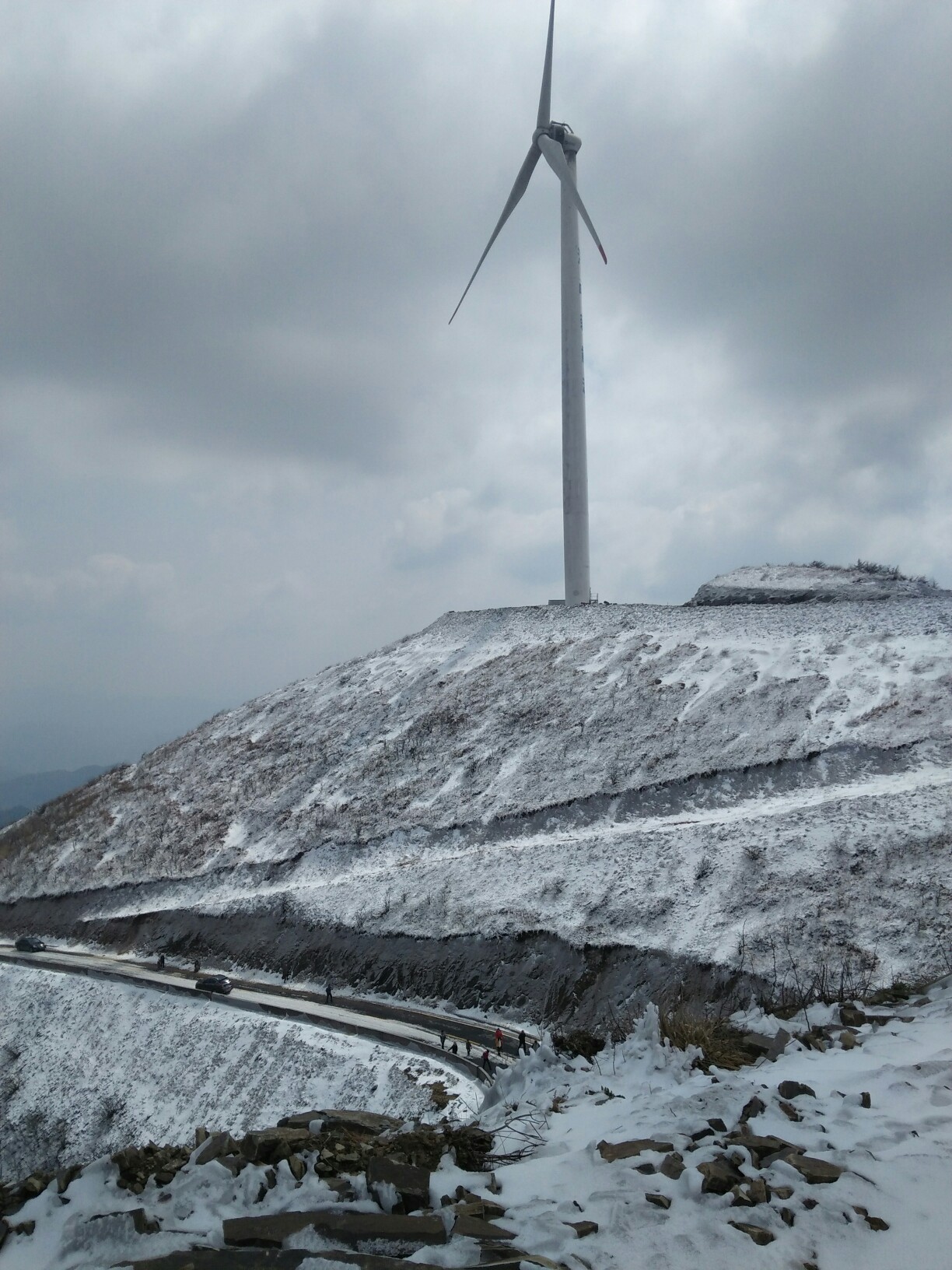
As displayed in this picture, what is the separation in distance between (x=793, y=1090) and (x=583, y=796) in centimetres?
3155

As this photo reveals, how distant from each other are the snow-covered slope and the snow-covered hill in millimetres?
130

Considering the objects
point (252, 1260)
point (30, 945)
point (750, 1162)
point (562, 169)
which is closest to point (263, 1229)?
point (252, 1260)

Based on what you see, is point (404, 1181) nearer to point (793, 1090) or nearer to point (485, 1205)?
point (485, 1205)

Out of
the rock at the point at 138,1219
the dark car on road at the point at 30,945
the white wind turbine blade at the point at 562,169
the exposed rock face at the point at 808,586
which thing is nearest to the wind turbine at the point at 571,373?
the white wind turbine blade at the point at 562,169

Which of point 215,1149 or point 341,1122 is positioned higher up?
point 215,1149

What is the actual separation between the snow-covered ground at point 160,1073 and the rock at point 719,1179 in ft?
59.7

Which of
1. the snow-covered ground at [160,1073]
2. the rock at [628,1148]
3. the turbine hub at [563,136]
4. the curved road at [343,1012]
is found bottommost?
the snow-covered ground at [160,1073]

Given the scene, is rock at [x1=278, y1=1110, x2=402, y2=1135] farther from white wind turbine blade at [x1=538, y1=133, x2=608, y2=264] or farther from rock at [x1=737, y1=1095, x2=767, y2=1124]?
white wind turbine blade at [x1=538, y1=133, x2=608, y2=264]

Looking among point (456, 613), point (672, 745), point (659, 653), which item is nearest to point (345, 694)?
point (456, 613)

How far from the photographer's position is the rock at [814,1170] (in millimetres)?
7703

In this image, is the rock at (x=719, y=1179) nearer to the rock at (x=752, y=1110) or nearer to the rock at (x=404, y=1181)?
the rock at (x=752, y=1110)

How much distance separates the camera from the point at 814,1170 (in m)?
7.78

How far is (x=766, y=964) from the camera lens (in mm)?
26734

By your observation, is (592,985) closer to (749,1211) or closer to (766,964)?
(766,964)
